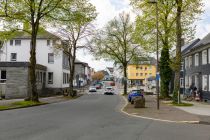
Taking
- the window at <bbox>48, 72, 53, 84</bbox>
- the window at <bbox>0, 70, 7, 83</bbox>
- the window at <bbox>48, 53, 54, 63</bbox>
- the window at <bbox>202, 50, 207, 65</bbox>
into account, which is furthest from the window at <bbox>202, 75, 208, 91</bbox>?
the window at <bbox>48, 72, 53, 84</bbox>

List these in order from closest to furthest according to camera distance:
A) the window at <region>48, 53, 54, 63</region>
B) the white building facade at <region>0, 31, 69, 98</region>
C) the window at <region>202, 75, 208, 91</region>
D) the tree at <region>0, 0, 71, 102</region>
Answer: the tree at <region>0, 0, 71, 102</region> → the window at <region>202, 75, 208, 91</region> → the white building facade at <region>0, 31, 69, 98</region> → the window at <region>48, 53, 54, 63</region>

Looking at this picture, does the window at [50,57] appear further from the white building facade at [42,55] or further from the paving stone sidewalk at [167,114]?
the paving stone sidewalk at [167,114]

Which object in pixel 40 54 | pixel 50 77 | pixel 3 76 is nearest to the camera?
pixel 3 76

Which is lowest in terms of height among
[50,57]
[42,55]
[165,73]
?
[165,73]

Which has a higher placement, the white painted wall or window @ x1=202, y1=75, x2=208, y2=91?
the white painted wall

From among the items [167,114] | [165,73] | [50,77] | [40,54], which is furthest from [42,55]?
[167,114]

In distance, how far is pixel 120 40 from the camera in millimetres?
69312

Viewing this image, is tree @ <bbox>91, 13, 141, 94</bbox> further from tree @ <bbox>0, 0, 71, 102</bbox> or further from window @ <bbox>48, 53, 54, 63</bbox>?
tree @ <bbox>0, 0, 71, 102</bbox>

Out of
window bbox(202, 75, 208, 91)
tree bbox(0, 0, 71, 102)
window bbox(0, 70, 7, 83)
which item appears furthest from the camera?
window bbox(0, 70, 7, 83)

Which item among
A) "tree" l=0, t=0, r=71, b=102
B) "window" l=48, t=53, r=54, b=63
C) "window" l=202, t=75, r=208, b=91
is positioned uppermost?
"tree" l=0, t=0, r=71, b=102

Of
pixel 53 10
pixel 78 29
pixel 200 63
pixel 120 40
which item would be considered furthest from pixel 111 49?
pixel 53 10

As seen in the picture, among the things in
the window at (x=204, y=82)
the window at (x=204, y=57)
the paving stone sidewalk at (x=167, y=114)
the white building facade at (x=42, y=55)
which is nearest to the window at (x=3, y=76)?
the white building facade at (x=42, y=55)

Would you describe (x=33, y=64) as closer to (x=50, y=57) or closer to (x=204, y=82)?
(x=204, y=82)

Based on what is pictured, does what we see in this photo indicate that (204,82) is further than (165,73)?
No
